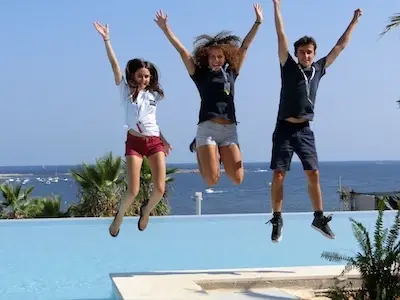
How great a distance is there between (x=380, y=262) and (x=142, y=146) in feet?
9.80

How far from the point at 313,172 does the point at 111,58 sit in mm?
2564

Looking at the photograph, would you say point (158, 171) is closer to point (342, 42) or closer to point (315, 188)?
point (315, 188)

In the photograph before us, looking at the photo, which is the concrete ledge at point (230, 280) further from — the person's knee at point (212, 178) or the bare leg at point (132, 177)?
the person's knee at point (212, 178)

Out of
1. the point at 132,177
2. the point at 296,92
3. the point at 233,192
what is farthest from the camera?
the point at 233,192

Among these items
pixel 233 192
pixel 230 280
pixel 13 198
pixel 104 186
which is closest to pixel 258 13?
pixel 230 280

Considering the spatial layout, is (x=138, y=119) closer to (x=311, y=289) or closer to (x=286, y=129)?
(x=286, y=129)

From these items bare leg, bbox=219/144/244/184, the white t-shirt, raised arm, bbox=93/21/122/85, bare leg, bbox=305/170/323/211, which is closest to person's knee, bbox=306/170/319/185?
bare leg, bbox=305/170/323/211

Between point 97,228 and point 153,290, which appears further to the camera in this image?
point 97,228

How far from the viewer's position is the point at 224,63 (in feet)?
26.6

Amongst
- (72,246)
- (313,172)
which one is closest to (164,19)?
(313,172)

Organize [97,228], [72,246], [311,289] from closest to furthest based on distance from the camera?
[311,289], [72,246], [97,228]

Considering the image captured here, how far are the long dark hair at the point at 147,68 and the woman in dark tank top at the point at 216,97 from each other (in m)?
0.37

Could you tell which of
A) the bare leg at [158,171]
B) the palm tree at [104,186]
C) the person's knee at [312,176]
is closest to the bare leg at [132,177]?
the bare leg at [158,171]

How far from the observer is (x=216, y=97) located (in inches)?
311
